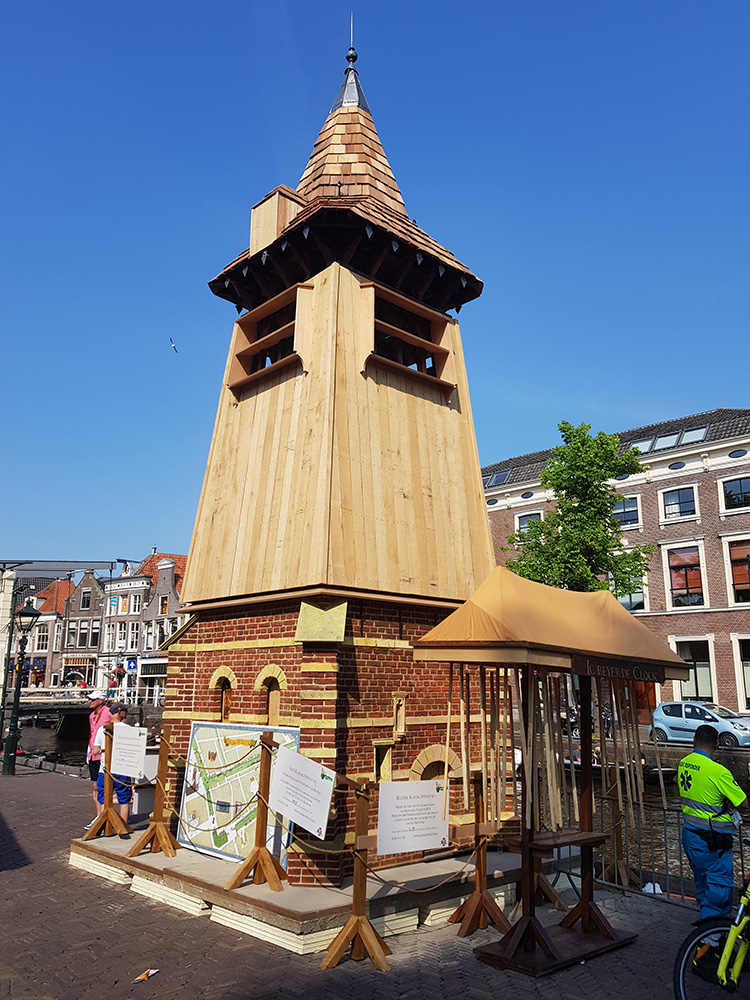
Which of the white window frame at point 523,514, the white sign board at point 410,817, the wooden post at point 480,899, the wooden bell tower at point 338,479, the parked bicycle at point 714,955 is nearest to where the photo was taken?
the parked bicycle at point 714,955

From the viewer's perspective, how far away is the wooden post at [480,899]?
24.5 feet

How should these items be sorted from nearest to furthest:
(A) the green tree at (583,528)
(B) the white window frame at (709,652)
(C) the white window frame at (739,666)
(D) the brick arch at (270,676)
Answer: (D) the brick arch at (270,676), (A) the green tree at (583,528), (C) the white window frame at (739,666), (B) the white window frame at (709,652)

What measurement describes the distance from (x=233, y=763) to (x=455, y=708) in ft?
10.4

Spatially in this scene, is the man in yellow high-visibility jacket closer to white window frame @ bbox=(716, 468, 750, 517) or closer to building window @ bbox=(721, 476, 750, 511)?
white window frame @ bbox=(716, 468, 750, 517)

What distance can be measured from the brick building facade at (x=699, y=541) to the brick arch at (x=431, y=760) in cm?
2194

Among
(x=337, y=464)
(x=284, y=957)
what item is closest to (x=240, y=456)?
(x=337, y=464)

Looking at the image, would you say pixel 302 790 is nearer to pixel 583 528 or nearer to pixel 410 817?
pixel 410 817

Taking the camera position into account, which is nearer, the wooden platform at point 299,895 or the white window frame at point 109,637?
the wooden platform at point 299,895

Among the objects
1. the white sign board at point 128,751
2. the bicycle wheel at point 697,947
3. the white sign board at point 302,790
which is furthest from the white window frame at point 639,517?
the bicycle wheel at point 697,947

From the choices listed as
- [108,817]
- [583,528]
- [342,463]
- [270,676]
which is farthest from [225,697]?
[583,528]

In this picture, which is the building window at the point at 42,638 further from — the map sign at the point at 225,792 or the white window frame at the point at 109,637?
the map sign at the point at 225,792

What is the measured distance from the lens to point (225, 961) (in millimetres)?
6605

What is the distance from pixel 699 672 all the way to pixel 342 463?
91.3ft

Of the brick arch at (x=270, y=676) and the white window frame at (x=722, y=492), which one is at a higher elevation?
the white window frame at (x=722, y=492)
